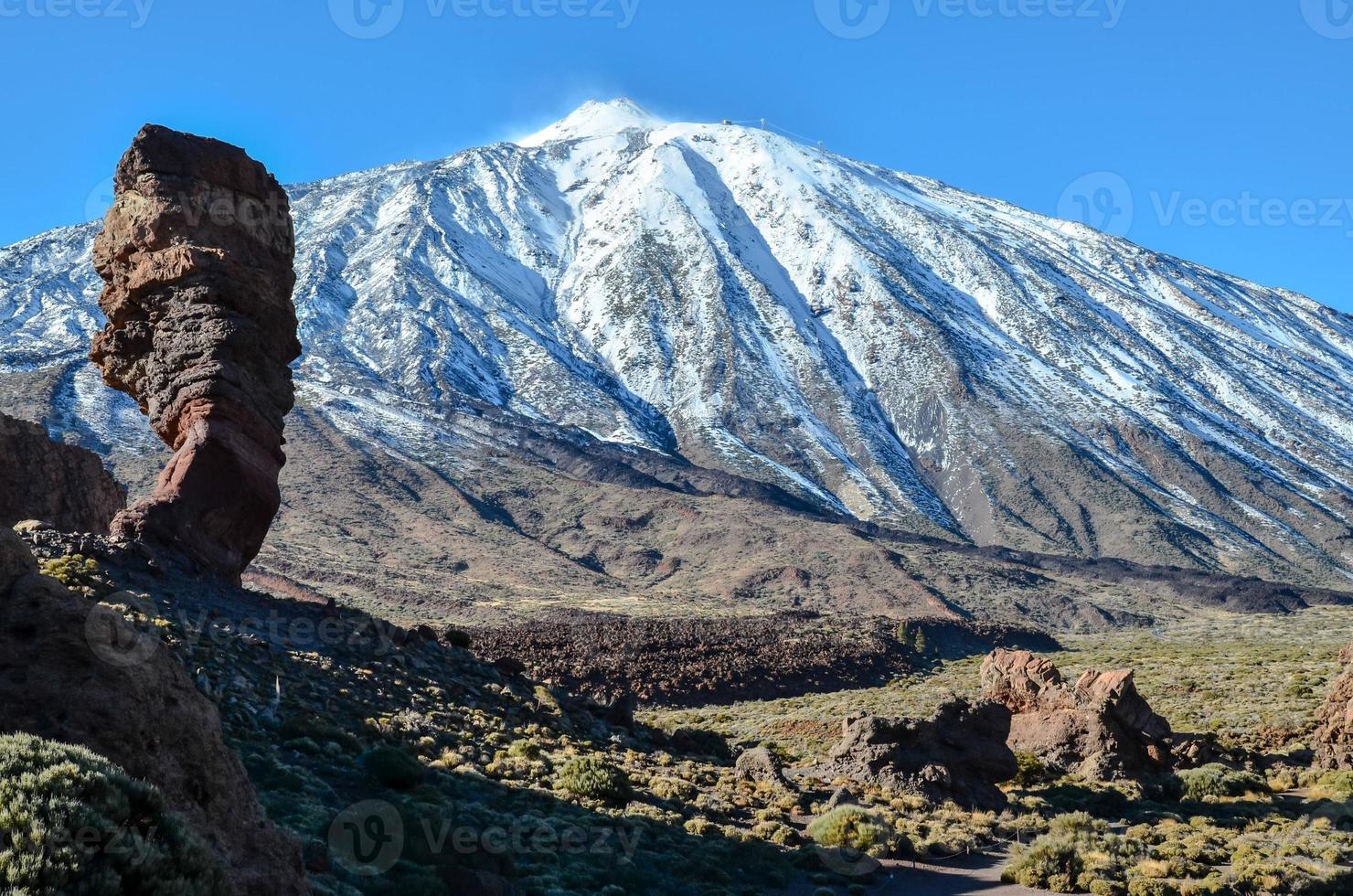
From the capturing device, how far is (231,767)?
8.59 m

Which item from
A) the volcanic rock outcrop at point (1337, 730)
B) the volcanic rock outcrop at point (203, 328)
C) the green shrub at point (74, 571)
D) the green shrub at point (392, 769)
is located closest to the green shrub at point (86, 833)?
the green shrub at point (392, 769)

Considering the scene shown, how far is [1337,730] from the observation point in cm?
2378

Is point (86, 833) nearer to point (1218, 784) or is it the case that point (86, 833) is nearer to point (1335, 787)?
point (1218, 784)

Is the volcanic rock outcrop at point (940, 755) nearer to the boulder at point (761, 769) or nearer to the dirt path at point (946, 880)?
the boulder at point (761, 769)

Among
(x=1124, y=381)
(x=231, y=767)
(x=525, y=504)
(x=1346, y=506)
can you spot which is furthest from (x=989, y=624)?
(x=1124, y=381)

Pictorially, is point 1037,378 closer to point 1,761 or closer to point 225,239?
point 225,239

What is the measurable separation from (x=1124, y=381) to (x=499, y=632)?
132 metres

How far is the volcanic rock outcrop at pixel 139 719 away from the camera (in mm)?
7941

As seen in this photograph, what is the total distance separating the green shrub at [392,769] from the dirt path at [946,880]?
5.36m

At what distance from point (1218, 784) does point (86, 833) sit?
69.6 feet

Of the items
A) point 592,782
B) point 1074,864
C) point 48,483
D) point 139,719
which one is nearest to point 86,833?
point 139,719

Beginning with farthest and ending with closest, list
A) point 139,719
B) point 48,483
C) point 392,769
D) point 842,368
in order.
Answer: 1. point 842,368
2. point 48,483
3. point 392,769
4. point 139,719

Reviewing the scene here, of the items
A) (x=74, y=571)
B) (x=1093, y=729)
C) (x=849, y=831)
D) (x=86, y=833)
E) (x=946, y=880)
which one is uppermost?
(x=74, y=571)

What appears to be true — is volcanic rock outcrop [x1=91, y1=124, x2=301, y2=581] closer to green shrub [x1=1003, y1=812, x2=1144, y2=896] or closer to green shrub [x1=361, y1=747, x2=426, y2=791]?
green shrub [x1=361, y1=747, x2=426, y2=791]
